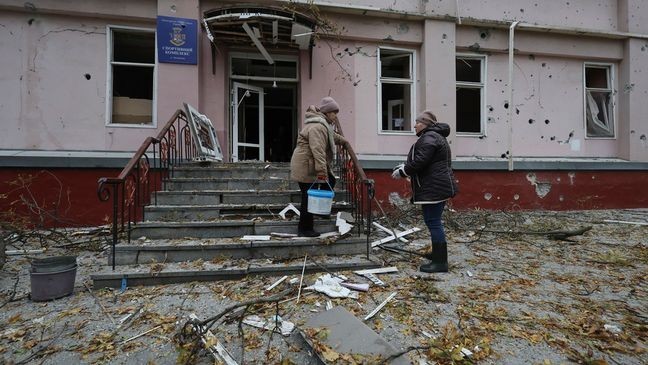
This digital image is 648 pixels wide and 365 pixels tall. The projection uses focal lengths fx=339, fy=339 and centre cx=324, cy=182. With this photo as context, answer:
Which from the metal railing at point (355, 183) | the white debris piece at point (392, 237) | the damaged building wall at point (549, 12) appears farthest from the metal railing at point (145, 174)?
the damaged building wall at point (549, 12)

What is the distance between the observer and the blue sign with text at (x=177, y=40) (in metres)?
6.30

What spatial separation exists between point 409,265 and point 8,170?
21.3 ft

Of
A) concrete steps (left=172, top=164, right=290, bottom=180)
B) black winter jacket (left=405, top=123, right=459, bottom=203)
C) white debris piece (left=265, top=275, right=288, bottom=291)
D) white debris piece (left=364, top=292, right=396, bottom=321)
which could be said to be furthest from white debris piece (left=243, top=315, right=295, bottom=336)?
concrete steps (left=172, top=164, right=290, bottom=180)

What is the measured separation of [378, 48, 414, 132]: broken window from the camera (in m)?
7.60

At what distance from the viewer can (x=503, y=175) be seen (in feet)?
24.2

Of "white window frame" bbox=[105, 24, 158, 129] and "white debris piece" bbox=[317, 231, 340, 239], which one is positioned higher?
"white window frame" bbox=[105, 24, 158, 129]

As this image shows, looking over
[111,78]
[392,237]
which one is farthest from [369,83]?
[111,78]

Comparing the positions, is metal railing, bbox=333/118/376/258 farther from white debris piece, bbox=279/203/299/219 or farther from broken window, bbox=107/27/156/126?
broken window, bbox=107/27/156/126

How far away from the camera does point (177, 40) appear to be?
6.36m

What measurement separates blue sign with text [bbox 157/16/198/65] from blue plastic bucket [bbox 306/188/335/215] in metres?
4.28

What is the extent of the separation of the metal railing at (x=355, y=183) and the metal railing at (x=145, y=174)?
97.4 inches

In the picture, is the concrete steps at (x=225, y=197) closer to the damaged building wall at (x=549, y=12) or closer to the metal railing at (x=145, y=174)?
the metal railing at (x=145, y=174)

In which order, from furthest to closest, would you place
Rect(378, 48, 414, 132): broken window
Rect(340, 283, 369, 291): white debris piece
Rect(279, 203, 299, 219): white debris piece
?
1. Rect(378, 48, 414, 132): broken window
2. Rect(279, 203, 299, 219): white debris piece
3. Rect(340, 283, 369, 291): white debris piece

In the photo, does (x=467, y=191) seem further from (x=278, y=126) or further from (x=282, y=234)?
(x=278, y=126)
